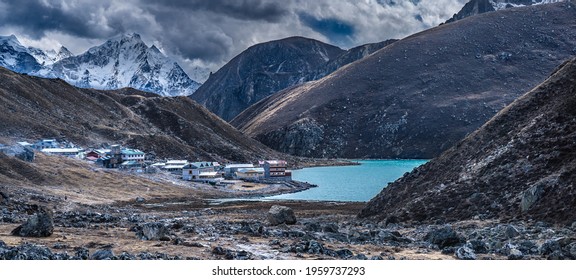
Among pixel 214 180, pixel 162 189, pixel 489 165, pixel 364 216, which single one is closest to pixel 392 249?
pixel 489 165

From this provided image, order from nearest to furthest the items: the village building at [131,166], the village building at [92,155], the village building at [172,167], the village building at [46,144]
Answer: the village building at [131,166]
the village building at [46,144]
the village building at [92,155]
the village building at [172,167]

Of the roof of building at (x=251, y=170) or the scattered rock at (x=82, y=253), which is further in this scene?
the roof of building at (x=251, y=170)

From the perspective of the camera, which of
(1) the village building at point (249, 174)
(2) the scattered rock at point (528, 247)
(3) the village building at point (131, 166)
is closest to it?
(2) the scattered rock at point (528, 247)

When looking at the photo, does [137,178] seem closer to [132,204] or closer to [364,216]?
[132,204]

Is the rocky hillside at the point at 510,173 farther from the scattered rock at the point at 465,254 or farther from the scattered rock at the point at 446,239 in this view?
the scattered rock at the point at 465,254

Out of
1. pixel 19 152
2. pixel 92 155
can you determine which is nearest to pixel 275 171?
pixel 92 155

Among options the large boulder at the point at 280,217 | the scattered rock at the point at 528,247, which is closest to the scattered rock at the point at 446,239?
the scattered rock at the point at 528,247
